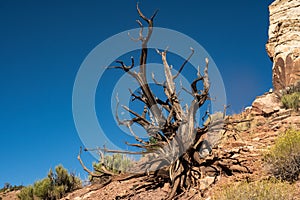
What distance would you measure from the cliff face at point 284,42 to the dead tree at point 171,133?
47.1 ft

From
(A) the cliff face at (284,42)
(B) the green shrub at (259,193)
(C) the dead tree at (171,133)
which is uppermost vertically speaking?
(A) the cliff face at (284,42)

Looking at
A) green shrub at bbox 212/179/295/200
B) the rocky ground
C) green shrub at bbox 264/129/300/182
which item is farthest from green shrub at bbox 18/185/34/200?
green shrub at bbox 212/179/295/200

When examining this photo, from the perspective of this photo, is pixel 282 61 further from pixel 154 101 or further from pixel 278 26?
pixel 154 101

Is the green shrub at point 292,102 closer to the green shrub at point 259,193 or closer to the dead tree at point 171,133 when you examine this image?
the dead tree at point 171,133

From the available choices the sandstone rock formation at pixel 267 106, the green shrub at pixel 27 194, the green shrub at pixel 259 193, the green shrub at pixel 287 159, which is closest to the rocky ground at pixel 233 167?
the green shrub at pixel 287 159

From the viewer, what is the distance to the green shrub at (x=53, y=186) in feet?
34.0

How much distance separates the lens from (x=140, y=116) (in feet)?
23.2

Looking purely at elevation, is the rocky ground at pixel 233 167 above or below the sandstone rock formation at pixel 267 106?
below

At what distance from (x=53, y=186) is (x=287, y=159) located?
26.5 ft

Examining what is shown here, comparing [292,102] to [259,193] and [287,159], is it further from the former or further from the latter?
[259,193]

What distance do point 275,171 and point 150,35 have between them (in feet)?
11.7

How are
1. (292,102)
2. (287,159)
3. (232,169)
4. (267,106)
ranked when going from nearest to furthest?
(287,159) < (232,169) < (292,102) < (267,106)

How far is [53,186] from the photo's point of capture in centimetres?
1077

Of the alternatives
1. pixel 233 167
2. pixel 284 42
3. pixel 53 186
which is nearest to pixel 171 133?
Answer: pixel 233 167
